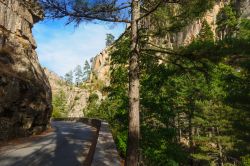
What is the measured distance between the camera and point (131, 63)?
30.8 ft

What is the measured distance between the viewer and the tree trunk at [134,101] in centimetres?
875

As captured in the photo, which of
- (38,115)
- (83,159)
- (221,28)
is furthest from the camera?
(221,28)

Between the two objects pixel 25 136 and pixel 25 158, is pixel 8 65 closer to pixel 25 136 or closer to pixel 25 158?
pixel 25 136

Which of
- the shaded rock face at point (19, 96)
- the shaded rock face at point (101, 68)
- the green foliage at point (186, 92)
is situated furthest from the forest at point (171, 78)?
the shaded rock face at point (101, 68)

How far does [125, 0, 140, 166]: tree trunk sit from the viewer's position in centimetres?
875

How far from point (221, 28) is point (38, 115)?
3544 inches

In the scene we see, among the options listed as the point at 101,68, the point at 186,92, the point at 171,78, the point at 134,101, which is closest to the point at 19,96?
the point at 171,78

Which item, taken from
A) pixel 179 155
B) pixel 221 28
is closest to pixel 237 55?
pixel 179 155

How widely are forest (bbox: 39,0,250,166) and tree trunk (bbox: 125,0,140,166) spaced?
3 centimetres

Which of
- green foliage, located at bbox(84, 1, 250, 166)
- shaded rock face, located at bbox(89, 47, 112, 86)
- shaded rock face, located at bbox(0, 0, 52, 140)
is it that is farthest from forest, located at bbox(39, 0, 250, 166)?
shaded rock face, located at bbox(89, 47, 112, 86)

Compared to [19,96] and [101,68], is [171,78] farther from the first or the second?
[101,68]

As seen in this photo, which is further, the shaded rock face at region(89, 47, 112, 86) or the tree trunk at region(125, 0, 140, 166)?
the shaded rock face at region(89, 47, 112, 86)

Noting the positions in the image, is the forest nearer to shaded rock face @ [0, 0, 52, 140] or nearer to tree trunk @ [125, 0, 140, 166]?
tree trunk @ [125, 0, 140, 166]

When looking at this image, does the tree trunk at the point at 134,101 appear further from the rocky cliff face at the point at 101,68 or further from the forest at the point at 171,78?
the rocky cliff face at the point at 101,68
